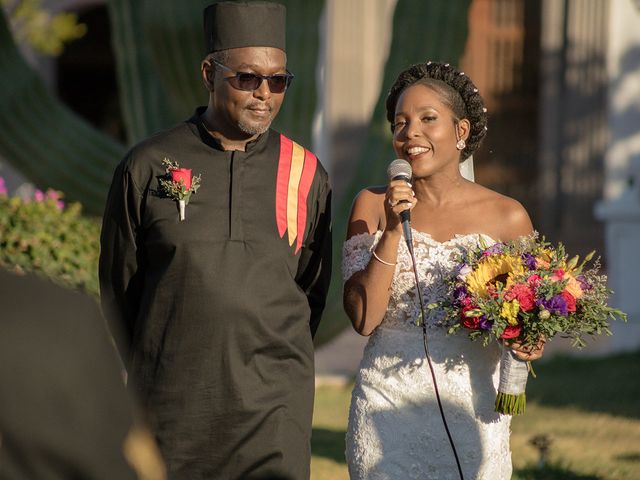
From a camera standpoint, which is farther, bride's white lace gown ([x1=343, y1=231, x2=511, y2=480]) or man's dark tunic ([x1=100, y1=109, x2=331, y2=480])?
bride's white lace gown ([x1=343, y1=231, x2=511, y2=480])

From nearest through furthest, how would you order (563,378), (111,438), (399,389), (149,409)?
(111,438) < (149,409) < (399,389) < (563,378)

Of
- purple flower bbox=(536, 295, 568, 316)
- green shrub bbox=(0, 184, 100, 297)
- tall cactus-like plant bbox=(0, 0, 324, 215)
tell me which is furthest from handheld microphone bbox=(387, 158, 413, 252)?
tall cactus-like plant bbox=(0, 0, 324, 215)

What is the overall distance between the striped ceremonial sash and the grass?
3.51 meters

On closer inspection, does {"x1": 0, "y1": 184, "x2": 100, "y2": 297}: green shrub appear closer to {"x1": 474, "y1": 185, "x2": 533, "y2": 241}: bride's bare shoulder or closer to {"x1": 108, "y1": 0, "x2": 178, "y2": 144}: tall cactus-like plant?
{"x1": 108, "y1": 0, "x2": 178, "y2": 144}: tall cactus-like plant

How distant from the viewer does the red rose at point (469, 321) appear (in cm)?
412

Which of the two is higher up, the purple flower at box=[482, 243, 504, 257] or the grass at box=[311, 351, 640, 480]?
the purple flower at box=[482, 243, 504, 257]

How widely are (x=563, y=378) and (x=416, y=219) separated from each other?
6977mm

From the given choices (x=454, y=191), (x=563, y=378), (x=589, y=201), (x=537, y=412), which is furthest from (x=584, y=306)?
(x=589, y=201)

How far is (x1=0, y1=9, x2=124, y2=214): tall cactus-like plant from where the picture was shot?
9359mm

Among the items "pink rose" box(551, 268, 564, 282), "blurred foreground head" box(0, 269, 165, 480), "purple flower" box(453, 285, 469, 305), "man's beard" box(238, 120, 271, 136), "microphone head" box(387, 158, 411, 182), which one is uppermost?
"blurred foreground head" box(0, 269, 165, 480)

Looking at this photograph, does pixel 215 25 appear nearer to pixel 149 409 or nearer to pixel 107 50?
pixel 149 409

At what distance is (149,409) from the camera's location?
406 centimetres

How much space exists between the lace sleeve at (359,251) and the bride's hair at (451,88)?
0.51 meters

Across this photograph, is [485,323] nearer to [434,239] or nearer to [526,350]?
[526,350]
